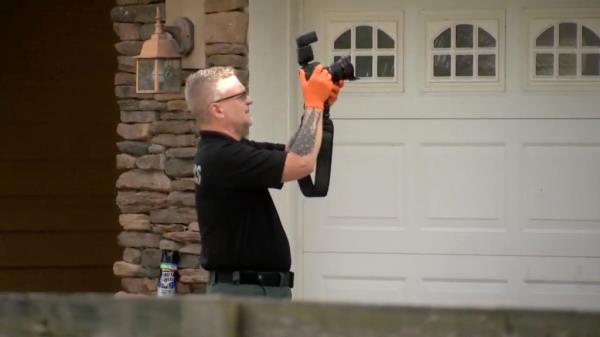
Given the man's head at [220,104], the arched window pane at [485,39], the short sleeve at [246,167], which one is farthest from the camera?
the arched window pane at [485,39]

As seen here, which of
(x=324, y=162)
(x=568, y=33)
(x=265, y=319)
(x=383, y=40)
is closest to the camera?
(x=265, y=319)

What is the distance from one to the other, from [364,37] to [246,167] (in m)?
2.38

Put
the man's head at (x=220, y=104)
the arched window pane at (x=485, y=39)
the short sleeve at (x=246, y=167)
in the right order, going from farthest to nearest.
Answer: the arched window pane at (x=485, y=39)
the man's head at (x=220, y=104)
the short sleeve at (x=246, y=167)

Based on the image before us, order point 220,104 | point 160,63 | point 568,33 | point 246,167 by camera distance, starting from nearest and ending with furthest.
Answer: point 246,167 → point 220,104 → point 160,63 → point 568,33

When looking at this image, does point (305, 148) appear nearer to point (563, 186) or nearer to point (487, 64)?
point (487, 64)

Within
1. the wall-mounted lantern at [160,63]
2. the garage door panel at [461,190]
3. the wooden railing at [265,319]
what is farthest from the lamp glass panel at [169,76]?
the wooden railing at [265,319]

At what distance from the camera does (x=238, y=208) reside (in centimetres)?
462

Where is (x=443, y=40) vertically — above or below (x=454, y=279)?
above

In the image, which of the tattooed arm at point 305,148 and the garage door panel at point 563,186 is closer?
the tattooed arm at point 305,148

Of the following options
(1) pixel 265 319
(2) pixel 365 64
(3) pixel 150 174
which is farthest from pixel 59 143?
(1) pixel 265 319

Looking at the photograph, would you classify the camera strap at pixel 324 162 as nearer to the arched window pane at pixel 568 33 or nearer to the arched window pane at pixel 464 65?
the arched window pane at pixel 464 65

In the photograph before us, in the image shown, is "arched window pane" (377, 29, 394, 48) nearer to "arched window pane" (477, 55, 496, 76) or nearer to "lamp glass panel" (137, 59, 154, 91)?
"arched window pane" (477, 55, 496, 76)

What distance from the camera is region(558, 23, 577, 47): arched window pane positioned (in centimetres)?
661

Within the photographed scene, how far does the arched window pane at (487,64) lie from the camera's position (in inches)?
263
